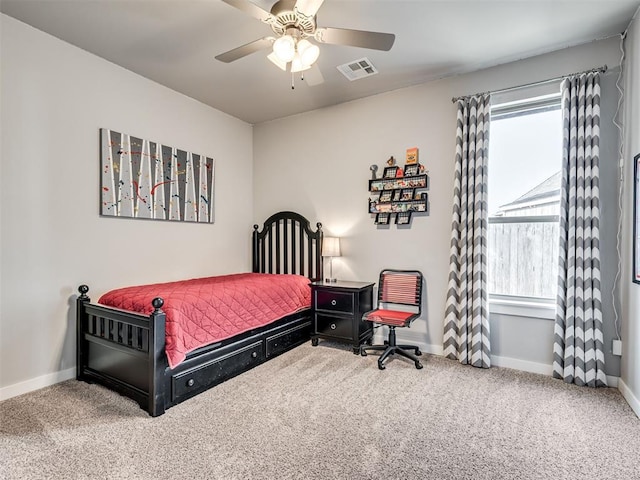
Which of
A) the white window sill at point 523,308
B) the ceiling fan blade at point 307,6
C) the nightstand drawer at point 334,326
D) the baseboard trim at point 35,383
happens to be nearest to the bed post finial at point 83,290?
the baseboard trim at point 35,383

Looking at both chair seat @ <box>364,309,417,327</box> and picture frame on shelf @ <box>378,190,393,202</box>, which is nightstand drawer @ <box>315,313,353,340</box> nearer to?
chair seat @ <box>364,309,417,327</box>

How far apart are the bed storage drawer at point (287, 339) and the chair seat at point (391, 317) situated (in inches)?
32.8

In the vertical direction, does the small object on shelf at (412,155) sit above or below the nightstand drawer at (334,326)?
above

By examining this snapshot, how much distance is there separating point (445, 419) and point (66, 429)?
7.69 feet

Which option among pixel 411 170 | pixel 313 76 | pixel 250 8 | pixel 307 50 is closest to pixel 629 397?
pixel 411 170

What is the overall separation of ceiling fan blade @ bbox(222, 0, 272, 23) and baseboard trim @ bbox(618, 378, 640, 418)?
11.1 feet

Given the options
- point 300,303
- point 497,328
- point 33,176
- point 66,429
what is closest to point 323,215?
point 300,303

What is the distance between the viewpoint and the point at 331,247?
3.93m

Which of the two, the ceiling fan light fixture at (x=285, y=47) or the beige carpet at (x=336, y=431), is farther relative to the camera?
the ceiling fan light fixture at (x=285, y=47)

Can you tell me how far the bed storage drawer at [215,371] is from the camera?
96.5 inches

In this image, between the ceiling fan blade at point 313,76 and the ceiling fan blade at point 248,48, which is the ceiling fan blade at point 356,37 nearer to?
the ceiling fan blade at point 248,48

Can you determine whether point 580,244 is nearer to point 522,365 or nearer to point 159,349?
point 522,365

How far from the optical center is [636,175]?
2430 millimetres

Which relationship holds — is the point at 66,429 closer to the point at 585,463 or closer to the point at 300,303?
the point at 300,303
